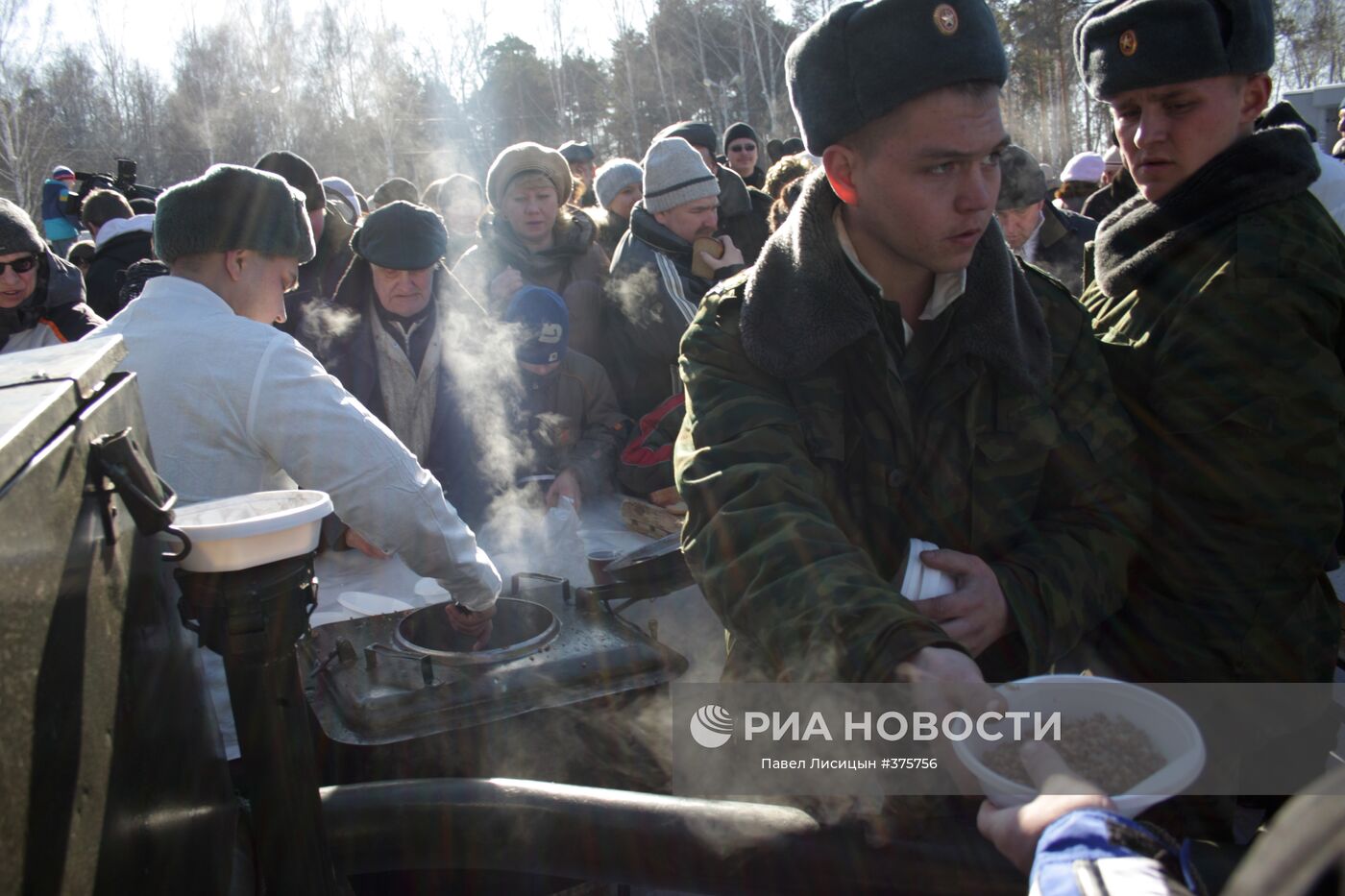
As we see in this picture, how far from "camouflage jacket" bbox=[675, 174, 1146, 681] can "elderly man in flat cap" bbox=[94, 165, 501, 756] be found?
2.65 feet

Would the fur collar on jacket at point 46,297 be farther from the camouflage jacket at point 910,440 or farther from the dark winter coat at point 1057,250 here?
the dark winter coat at point 1057,250

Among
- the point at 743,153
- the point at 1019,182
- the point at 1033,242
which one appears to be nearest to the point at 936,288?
the point at 1019,182

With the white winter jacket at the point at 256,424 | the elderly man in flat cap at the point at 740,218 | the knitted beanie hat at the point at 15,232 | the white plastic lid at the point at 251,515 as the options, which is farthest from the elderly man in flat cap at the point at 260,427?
the elderly man in flat cap at the point at 740,218

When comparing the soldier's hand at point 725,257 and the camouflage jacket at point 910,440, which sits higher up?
the soldier's hand at point 725,257

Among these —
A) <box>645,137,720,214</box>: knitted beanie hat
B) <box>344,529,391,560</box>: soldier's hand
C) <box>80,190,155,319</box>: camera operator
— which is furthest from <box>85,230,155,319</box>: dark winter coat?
<box>344,529,391,560</box>: soldier's hand

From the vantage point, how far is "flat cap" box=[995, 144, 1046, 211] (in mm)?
4816

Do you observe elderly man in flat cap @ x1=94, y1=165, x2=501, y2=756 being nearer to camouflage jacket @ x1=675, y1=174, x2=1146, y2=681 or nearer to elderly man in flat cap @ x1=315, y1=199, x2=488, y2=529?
camouflage jacket @ x1=675, y1=174, x2=1146, y2=681

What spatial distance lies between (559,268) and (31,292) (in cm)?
250

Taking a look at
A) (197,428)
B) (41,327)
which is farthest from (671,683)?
(41,327)

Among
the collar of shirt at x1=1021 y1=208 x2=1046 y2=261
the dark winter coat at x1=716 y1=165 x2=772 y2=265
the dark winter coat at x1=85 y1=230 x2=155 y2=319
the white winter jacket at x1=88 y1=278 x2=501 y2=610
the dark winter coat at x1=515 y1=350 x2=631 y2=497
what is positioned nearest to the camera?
the white winter jacket at x1=88 y1=278 x2=501 y2=610

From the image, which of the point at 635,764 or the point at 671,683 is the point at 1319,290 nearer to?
the point at 671,683

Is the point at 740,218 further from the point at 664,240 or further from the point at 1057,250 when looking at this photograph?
the point at 1057,250

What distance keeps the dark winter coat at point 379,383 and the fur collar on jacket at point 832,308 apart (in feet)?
7.73

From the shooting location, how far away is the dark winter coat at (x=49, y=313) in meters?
4.20
